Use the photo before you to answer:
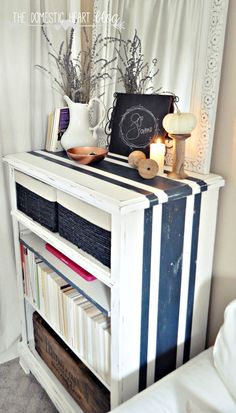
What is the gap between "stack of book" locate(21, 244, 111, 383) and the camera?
125 cm

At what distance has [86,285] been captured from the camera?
1.29 metres

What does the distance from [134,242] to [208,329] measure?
597 mm

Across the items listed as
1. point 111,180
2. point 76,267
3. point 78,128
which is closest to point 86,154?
point 78,128

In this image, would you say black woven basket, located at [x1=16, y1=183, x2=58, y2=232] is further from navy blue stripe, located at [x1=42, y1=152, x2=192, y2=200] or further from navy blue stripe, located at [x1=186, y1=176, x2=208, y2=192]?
navy blue stripe, located at [x1=186, y1=176, x2=208, y2=192]

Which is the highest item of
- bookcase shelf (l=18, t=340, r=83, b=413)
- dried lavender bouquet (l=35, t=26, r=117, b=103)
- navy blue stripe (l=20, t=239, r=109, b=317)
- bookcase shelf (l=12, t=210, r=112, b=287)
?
dried lavender bouquet (l=35, t=26, r=117, b=103)

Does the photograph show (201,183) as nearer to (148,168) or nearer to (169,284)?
(148,168)

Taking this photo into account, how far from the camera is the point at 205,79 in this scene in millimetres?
1147

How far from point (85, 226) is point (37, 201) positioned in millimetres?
343

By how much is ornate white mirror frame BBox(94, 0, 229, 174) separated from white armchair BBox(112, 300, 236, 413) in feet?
1.61

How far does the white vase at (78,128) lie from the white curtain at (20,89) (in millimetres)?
199

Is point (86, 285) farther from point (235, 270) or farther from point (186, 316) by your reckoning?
point (235, 270)

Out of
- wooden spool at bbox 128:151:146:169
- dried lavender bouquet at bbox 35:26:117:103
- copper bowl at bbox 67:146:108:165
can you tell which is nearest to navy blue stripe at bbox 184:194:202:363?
wooden spool at bbox 128:151:146:169

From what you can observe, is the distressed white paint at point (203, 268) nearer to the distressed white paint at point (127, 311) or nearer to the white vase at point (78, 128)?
the distressed white paint at point (127, 311)

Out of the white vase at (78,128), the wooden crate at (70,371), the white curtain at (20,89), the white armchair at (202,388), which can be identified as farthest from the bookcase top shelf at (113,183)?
the wooden crate at (70,371)
